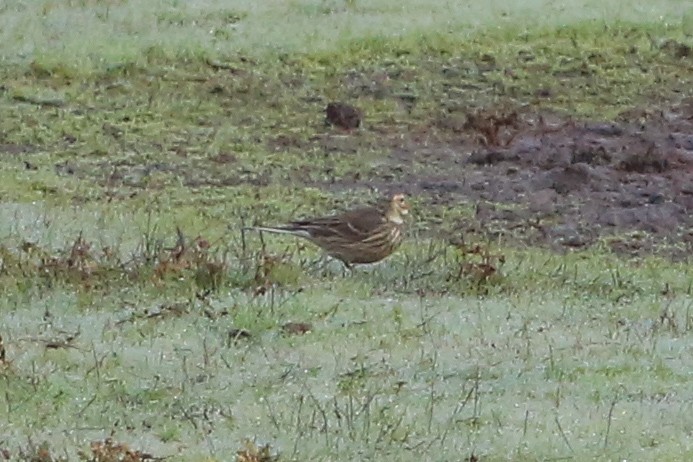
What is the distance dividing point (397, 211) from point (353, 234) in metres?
0.69

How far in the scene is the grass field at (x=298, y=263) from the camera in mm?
8406

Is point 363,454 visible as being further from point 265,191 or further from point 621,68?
point 621,68

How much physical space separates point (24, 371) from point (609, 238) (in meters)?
6.80

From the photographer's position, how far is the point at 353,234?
12.1 m

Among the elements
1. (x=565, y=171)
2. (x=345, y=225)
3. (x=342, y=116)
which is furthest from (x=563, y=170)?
(x=345, y=225)

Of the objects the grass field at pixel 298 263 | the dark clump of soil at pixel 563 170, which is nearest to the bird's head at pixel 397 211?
the grass field at pixel 298 263

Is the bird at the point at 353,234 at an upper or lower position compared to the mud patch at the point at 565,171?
upper

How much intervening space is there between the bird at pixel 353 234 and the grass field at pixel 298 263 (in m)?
0.19

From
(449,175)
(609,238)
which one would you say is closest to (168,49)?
(449,175)

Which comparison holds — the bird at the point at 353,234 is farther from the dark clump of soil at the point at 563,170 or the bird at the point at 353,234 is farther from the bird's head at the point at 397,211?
the dark clump of soil at the point at 563,170

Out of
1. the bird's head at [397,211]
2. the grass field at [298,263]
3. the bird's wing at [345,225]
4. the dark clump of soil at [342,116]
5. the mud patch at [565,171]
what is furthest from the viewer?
the dark clump of soil at [342,116]

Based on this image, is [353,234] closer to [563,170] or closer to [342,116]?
[563,170]

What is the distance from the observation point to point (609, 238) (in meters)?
14.7

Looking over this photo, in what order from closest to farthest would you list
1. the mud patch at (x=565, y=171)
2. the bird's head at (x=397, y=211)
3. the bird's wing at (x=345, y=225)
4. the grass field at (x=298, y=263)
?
the grass field at (x=298, y=263)
the bird's wing at (x=345, y=225)
the bird's head at (x=397, y=211)
the mud patch at (x=565, y=171)
